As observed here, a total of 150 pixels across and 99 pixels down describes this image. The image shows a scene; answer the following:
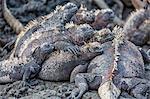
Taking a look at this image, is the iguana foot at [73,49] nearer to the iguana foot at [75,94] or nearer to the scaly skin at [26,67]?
the scaly skin at [26,67]

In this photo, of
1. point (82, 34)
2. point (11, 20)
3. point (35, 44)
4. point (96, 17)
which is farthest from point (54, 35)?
point (11, 20)

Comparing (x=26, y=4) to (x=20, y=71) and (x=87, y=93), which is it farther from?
(x=87, y=93)

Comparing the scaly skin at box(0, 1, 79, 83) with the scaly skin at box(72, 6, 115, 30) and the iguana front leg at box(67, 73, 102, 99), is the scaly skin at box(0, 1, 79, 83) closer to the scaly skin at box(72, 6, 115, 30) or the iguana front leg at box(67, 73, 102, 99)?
the scaly skin at box(72, 6, 115, 30)

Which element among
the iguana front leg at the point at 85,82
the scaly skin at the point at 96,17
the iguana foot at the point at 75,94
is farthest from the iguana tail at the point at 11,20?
the iguana foot at the point at 75,94

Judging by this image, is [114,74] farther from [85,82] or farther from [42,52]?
[42,52]

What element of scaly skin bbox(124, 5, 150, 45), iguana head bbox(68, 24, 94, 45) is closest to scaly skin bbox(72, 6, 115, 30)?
iguana head bbox(68, 24, 94, 45)

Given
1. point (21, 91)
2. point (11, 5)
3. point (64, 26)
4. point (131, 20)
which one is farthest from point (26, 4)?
point (21, 91)
